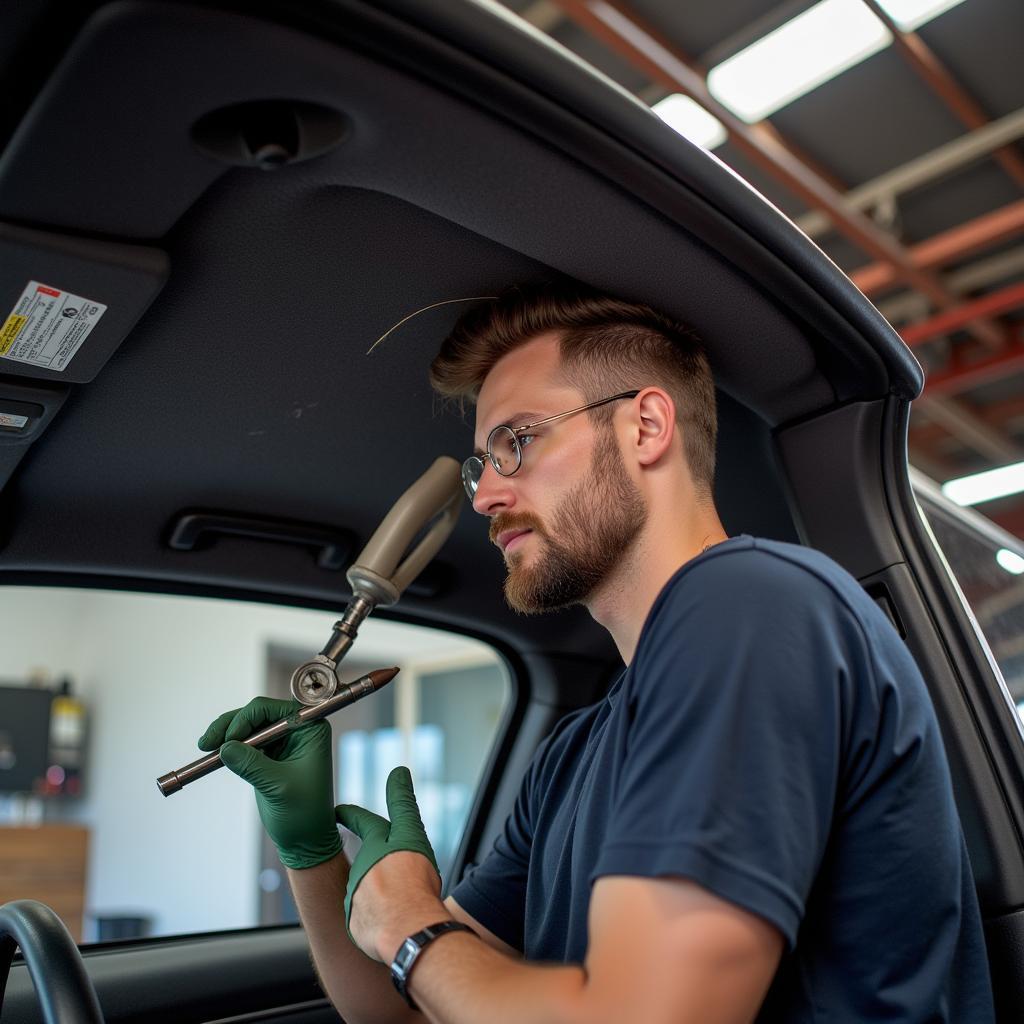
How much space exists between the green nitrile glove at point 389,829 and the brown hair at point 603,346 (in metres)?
0.53

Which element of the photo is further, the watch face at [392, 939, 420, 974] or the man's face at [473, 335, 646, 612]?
the man's face at [473, 335, 646, 612]

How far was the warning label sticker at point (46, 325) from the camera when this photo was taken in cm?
101

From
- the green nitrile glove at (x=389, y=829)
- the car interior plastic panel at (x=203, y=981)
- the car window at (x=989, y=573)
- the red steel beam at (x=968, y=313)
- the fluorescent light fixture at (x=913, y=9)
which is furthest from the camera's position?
the red steel beam at (x=968, y=313)

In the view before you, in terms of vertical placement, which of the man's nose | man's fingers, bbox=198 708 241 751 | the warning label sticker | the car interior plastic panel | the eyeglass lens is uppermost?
the warning label sticker

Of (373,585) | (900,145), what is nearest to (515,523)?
(373,585)

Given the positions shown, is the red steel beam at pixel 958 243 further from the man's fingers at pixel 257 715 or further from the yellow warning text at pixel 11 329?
the yellow warning text at pixel 11 329

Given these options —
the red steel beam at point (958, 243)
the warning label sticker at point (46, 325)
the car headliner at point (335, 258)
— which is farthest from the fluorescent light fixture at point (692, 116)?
the warning label sticker at point (46, 325)

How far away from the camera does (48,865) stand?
6.29 meters

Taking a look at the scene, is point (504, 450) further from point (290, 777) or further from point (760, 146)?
point (760, 146)

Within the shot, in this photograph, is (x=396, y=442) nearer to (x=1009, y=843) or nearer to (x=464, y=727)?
(x=1009, y=843)

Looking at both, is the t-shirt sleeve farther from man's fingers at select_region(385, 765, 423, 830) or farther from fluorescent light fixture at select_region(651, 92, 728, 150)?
fluorescent light fixture at select_region(651, 92, 728, 150)

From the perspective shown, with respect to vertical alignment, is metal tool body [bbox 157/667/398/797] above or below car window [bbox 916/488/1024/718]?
below

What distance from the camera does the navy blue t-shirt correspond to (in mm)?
760

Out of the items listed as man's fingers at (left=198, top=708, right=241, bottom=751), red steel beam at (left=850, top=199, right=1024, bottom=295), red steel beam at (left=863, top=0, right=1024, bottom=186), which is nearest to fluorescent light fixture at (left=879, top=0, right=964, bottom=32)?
red steel beam at (left=863, top=0, right=1024, bottom=186)
